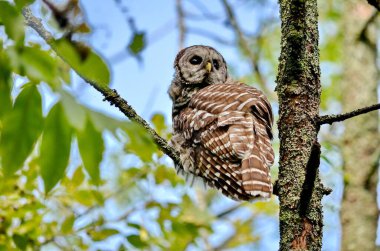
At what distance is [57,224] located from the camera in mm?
3557

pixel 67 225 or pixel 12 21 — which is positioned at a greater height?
pixel 67 225

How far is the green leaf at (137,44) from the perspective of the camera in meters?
1.77

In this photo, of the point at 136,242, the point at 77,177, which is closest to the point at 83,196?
the point at 77,177

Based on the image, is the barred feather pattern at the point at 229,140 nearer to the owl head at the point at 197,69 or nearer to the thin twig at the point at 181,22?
the owl head at the point at 197,69

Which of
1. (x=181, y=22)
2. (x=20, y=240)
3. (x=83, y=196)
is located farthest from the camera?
(x=181, y=22)

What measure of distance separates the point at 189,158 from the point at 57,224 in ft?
2.66

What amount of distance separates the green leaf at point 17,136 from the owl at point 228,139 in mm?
1632

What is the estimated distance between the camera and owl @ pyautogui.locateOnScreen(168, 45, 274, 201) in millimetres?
3111

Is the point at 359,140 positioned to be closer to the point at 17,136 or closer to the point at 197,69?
the point at 197,69

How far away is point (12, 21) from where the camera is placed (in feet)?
4.28

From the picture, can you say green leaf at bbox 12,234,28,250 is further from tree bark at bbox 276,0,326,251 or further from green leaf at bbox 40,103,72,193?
green leaf at bbox 40,103,72,193

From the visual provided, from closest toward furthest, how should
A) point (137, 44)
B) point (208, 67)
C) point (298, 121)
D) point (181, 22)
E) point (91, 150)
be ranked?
point (91, 150), point (137, 44), point (298, 121), point (208, 67), point (181, 22)

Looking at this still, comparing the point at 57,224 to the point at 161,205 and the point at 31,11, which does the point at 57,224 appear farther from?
the point at 31,11

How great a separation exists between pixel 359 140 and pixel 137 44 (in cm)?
345
